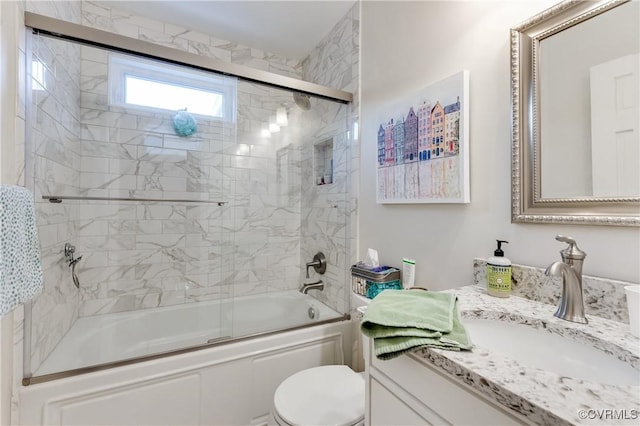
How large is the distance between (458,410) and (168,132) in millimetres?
2305

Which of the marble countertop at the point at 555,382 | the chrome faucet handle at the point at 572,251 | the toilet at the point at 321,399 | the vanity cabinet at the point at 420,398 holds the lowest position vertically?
the toilet at the point at 321,399

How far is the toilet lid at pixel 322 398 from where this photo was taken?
1.11 metres

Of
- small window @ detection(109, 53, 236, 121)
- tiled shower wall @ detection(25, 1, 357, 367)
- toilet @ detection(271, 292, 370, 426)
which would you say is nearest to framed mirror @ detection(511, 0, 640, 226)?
toilet @ detection(271, 292, 370, 426)

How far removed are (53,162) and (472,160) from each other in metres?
2.04

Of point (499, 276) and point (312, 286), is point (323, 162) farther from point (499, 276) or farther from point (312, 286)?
point (499, 276)

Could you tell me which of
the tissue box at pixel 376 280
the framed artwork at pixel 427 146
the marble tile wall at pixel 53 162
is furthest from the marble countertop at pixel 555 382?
the marble tile wall at pixel 53 162

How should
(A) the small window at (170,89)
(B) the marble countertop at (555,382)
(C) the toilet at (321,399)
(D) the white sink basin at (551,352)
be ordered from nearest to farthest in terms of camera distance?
(B) the marble countertop at (555,382), (D) the white sink basin at (551,352), (C) the toilet at (321,399), (A) the small window at (170,89)

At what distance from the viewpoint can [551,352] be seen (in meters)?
0.75

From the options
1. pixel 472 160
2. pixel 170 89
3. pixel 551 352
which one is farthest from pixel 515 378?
pixel 170 89

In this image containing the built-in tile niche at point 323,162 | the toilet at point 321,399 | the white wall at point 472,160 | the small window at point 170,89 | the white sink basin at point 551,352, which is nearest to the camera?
the white sink basin at point 551,352

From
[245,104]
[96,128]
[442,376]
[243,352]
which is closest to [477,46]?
[442,376]

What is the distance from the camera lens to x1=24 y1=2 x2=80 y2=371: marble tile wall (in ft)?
4.17

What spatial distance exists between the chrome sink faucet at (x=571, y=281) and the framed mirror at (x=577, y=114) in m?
0.13

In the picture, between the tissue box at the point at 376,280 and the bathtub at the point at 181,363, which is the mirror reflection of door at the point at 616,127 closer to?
the tissue box at the point at 376,280
